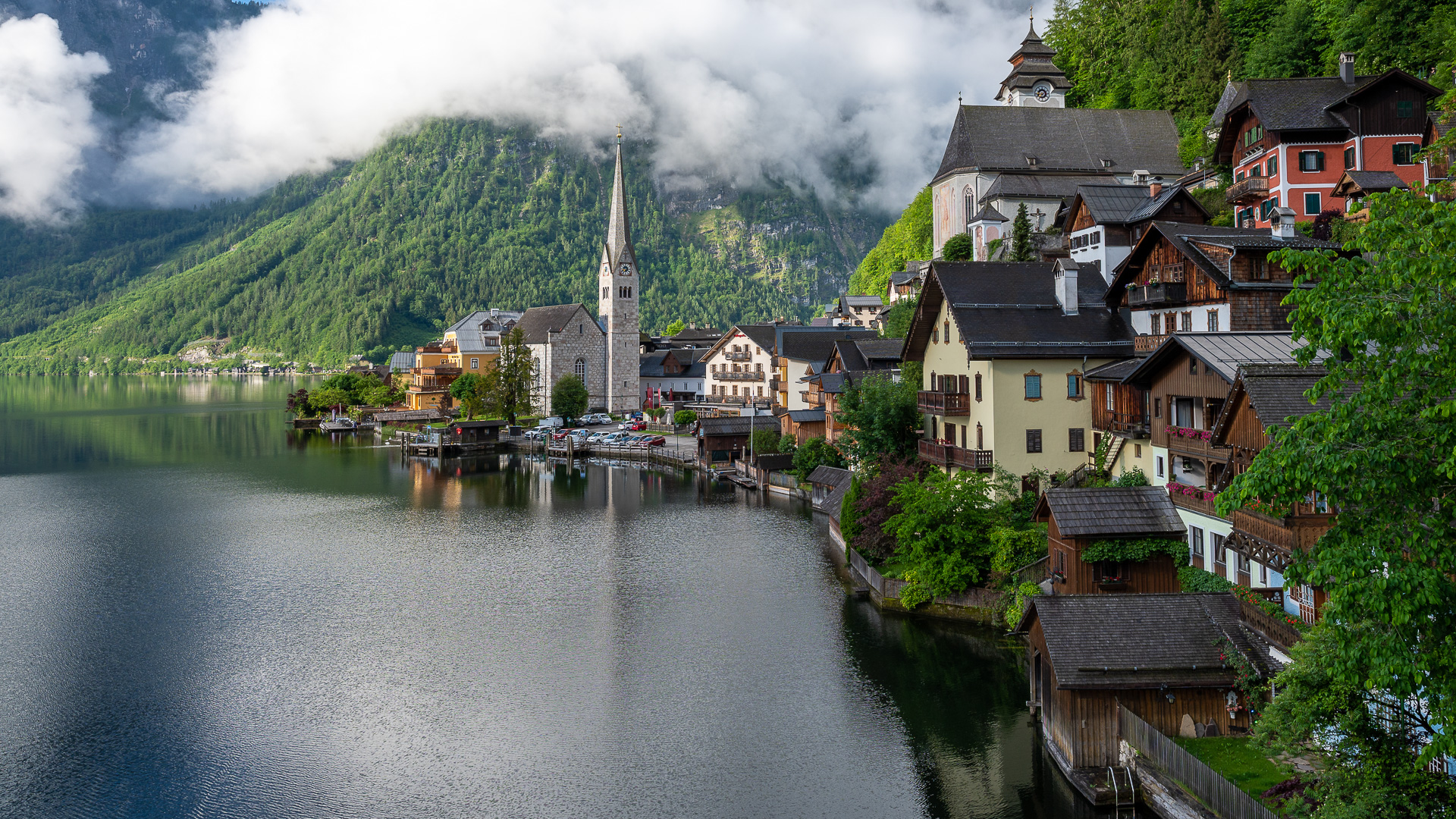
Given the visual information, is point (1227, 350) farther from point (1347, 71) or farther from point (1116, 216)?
point (1347, 71)

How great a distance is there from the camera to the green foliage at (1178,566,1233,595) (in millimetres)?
27344

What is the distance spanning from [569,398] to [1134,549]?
293 ft

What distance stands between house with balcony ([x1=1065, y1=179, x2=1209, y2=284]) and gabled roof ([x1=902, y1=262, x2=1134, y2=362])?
99.8 inches

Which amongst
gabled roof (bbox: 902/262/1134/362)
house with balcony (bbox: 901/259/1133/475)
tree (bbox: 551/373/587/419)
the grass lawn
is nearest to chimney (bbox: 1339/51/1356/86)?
gabled roof (bbox: 902/262/1134/362)

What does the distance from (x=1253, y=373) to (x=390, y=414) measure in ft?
373

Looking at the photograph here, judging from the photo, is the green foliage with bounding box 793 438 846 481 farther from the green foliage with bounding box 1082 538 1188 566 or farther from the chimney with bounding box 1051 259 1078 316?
the green foliage with bounding box 1082 538 1188 566

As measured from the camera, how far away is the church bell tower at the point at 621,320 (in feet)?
419

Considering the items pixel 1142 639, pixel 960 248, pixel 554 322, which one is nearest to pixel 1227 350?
pixel 1142 639

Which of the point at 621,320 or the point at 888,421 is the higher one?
the point at 621,320

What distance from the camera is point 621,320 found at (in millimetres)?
129000

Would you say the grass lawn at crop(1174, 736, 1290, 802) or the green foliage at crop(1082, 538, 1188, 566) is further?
the green foliage at crop(1082, 538, 1188, 566)

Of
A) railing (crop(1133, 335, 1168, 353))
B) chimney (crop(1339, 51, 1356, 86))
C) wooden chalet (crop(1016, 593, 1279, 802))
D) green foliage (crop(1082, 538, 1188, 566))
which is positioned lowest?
wooden chalet (crop(1016, 593, 1279, 802))

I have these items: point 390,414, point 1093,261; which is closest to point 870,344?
point 1093,261

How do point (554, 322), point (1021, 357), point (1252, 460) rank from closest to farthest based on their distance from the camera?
point (1252, 460)
point (1021, 357)
point (554, 322)
